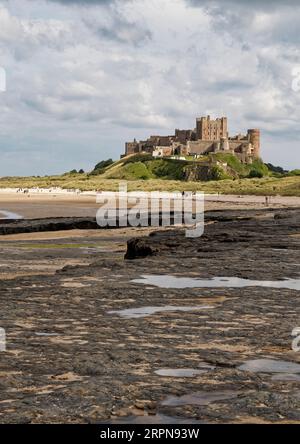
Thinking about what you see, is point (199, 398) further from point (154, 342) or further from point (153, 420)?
point (154, 342)

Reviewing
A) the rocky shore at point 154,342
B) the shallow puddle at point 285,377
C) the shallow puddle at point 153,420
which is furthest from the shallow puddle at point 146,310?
the shallow puddle at point 153,420

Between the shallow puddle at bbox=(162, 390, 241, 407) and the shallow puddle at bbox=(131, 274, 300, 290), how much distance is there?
8.01 meters

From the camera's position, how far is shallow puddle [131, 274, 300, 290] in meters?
16.2

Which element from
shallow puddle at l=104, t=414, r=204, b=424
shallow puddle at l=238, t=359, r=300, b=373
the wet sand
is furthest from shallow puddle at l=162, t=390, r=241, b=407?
the wet sand

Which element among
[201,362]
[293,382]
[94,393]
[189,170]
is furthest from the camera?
[189,170]

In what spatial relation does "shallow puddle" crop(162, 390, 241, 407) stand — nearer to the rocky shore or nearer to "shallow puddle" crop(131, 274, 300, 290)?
the rocky shore

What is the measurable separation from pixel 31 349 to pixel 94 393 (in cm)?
223

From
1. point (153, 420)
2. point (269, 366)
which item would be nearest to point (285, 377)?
point (269, 366)

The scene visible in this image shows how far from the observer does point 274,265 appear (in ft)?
64.6

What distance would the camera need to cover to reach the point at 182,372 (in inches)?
352

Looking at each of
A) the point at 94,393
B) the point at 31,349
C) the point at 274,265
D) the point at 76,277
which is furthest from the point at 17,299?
the point at 274,265

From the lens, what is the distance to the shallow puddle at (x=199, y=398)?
778 centimetres

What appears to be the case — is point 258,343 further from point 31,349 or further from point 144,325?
point 31,349

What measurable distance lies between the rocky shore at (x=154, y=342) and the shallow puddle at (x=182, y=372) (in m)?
0.01
